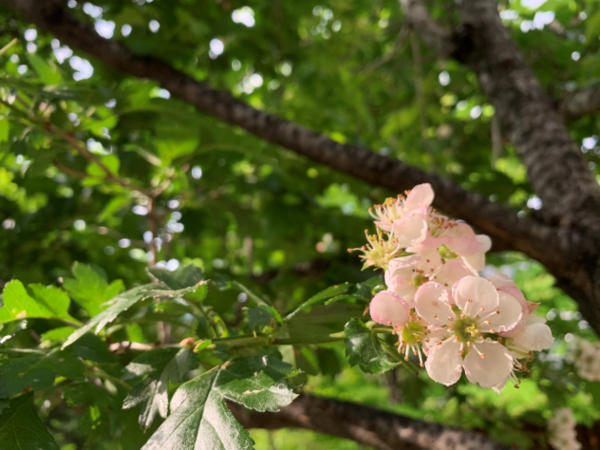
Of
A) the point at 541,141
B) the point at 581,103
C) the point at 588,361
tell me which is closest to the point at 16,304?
the point at 541,141

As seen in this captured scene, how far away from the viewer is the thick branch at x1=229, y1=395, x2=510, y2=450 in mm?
1070

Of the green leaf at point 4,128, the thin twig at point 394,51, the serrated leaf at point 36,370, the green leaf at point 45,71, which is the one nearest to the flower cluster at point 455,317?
→ the serrated leaf at point 36,370

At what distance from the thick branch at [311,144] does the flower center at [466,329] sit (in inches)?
23.5

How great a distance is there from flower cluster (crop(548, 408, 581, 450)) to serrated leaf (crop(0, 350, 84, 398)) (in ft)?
5.35

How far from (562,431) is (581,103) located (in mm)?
1172

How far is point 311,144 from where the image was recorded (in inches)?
48.8

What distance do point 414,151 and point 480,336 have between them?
5.29ft

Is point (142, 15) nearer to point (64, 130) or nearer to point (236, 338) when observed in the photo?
point (64, 130)

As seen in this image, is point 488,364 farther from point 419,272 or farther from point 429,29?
point 429,29

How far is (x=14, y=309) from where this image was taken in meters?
0.61

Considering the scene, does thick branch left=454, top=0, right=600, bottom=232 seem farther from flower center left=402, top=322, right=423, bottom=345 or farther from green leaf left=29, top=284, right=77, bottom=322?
green leaf left=29, top=284, right=77, bottom=322

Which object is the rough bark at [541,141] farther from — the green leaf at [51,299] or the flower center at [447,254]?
the green leaf at [51,299]

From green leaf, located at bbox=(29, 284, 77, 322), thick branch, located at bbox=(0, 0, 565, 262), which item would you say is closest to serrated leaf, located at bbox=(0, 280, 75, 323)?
green leaf, located at bbox=(29, 284, 77, 322)

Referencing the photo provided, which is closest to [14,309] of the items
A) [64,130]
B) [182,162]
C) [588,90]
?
[64,130]
